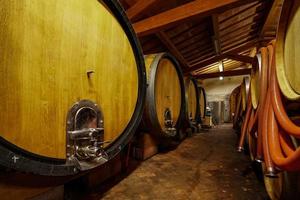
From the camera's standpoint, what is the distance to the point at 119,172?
5.95 feet

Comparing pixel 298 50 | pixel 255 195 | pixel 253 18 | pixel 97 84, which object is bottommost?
pixel 255 195

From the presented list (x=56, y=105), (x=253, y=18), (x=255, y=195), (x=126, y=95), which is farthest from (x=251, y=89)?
(x=253, y=18)

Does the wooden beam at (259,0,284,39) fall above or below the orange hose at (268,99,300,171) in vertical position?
above

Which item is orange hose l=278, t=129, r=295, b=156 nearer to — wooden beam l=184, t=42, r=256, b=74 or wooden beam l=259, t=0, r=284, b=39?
wooden beam l=259, t=0, r=284, b=39

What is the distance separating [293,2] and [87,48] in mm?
1091

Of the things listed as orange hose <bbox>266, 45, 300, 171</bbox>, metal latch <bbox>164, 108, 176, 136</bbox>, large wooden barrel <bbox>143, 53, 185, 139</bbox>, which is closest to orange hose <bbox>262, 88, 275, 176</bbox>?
orange hose <bbox>266, 45, 300, 171</bbox>

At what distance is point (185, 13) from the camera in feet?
7.55

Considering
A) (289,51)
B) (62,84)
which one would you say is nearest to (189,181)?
(289,51)

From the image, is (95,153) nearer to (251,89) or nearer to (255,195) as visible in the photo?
(255,195)

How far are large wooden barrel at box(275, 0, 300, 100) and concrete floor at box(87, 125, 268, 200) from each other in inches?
40.1

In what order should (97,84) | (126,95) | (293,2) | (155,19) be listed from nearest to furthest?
(293,2), (97,84), (126,95), (155,19)

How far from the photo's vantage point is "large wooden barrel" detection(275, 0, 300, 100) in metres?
0.80

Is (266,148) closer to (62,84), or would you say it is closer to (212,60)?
(62,84)

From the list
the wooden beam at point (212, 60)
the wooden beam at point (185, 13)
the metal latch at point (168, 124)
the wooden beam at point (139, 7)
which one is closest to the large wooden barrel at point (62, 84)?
the metal latch at point (168, 124)
